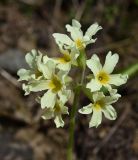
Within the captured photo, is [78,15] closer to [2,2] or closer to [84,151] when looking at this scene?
[2,2]

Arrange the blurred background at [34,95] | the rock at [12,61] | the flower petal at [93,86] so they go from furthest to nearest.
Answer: the rock at [12,61], the blurred background at [34,95], the flower petal at [93,86]

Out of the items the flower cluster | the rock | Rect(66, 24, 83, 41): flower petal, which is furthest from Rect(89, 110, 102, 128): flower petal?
the rock

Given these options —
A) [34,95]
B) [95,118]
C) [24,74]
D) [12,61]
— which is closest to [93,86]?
[95,118]

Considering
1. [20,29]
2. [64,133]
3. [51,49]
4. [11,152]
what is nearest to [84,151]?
[64,133]

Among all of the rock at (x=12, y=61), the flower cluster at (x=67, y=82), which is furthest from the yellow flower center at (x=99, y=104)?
the rock at (x=12, y=61)

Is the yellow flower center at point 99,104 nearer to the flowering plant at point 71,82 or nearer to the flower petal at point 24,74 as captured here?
the flowering plant at point 71,82

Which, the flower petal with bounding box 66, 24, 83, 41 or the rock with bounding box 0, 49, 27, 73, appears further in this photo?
the rock with bounding box 0, 49, 27, 73

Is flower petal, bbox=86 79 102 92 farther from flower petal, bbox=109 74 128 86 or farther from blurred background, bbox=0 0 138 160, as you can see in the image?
blurred background, bbox=0 0 138 160

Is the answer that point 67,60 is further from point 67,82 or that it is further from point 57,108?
point 57,108

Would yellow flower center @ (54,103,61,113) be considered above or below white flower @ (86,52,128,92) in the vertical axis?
below
